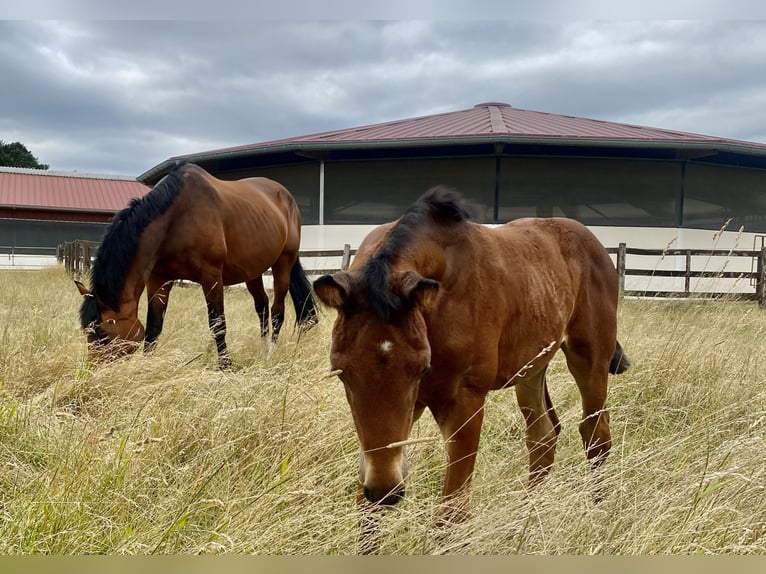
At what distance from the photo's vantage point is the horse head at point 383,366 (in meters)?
1.44

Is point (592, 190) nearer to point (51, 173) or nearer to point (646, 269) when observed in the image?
point (646, 269)

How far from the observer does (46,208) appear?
17.5 ft

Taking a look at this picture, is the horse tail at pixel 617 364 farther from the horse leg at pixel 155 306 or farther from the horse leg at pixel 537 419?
the horse leg at pixel 155 306

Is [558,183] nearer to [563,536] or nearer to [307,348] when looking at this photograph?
[307,348]

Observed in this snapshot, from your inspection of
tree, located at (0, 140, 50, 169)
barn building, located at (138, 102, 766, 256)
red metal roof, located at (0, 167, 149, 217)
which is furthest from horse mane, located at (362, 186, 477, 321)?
barn building, located at (138, 102, 766, 256)

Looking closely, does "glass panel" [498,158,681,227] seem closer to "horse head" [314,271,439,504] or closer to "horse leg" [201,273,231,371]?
"horse leg" [201,273,231,371]

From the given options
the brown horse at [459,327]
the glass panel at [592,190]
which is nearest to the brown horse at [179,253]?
the brown horse at [459,327]

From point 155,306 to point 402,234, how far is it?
3.51m

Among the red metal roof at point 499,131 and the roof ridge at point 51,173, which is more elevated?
the red metal roof at point 499,131

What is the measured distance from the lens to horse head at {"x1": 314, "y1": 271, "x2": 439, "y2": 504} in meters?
1.44

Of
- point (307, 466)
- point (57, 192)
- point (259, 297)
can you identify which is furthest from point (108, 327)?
point (57, 192)

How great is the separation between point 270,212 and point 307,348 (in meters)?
2.25

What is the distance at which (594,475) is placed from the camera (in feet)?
7.22

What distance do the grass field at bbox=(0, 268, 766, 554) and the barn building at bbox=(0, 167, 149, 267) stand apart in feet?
5.61
